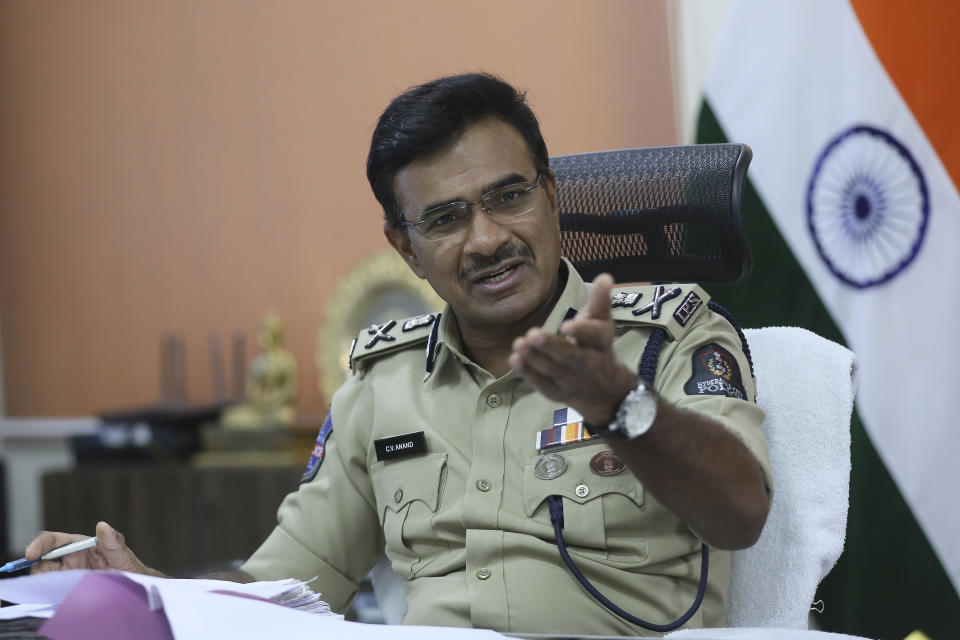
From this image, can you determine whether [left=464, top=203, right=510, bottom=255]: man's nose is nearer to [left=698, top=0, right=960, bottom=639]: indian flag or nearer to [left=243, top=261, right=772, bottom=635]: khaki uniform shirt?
[left=243, top=261, right=772, bottom=635]: khaki uniform shirt

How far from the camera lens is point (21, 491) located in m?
4.00

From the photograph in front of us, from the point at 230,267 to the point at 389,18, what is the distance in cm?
99

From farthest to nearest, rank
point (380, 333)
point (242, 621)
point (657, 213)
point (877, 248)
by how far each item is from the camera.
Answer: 1. point (877, 248)
2. point (380, 333)
3. point (657, 213)
4. point (242, 621)

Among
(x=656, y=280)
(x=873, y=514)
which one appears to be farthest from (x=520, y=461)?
(x=873, y=514)

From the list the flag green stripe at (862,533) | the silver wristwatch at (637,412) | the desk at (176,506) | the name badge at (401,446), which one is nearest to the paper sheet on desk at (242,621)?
the silver wristwatch at (637,412)

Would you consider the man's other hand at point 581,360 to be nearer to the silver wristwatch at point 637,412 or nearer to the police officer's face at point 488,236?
the silver wristwatch at point 637,412

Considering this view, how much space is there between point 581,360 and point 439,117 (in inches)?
20.6

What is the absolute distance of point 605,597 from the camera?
3.86ft

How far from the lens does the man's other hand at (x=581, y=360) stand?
0.88 meters

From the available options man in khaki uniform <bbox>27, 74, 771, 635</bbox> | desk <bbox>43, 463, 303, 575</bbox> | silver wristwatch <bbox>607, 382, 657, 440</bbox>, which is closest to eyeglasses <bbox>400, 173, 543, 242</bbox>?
man in khaki uniform <bbox>27, 74, 771, 635</bbox>

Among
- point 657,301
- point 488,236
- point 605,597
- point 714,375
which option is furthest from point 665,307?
point 605,597

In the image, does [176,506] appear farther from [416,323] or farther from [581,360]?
[581,360]

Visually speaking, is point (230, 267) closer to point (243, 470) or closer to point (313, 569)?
point (243, 470)

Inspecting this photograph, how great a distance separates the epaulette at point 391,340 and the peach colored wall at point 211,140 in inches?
62.4
